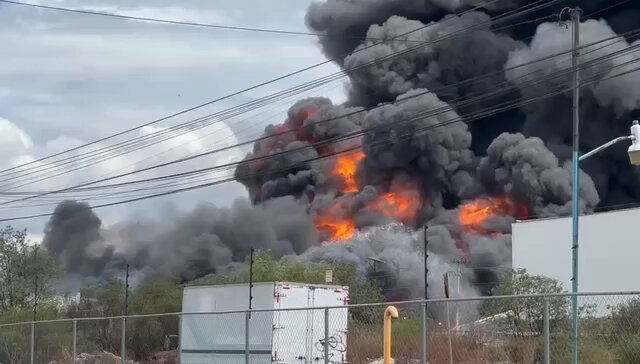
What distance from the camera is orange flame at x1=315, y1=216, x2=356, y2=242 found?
2777 inches

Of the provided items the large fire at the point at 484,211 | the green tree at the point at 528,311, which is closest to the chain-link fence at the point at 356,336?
the green tree at the point at 528,311

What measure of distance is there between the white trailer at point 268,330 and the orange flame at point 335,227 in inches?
1826

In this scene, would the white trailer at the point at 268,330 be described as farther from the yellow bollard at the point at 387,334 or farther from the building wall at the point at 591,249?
the building wall at the point at 591,249

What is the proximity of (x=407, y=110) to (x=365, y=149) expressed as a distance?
595cm

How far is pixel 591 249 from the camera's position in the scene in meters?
44.7

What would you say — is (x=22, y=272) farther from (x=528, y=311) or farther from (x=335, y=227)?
(x=528, y=311)

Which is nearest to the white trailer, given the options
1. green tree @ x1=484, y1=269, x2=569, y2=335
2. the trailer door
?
the trailer door

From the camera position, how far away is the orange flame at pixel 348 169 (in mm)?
75031

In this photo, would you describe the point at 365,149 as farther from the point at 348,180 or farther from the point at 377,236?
the point at 377,236

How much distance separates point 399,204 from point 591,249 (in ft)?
95.7

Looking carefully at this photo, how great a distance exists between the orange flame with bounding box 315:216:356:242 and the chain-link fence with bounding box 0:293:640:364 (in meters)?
35.3

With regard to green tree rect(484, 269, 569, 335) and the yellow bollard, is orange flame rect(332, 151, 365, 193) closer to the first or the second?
green tree rect(484, 269, 569, 335)

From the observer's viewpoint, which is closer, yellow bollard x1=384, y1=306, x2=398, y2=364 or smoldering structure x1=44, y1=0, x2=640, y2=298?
yellow bollard x1=384, y1=306, x2=398, y2=364

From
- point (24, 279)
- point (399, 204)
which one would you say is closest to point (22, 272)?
point (24, 279)
